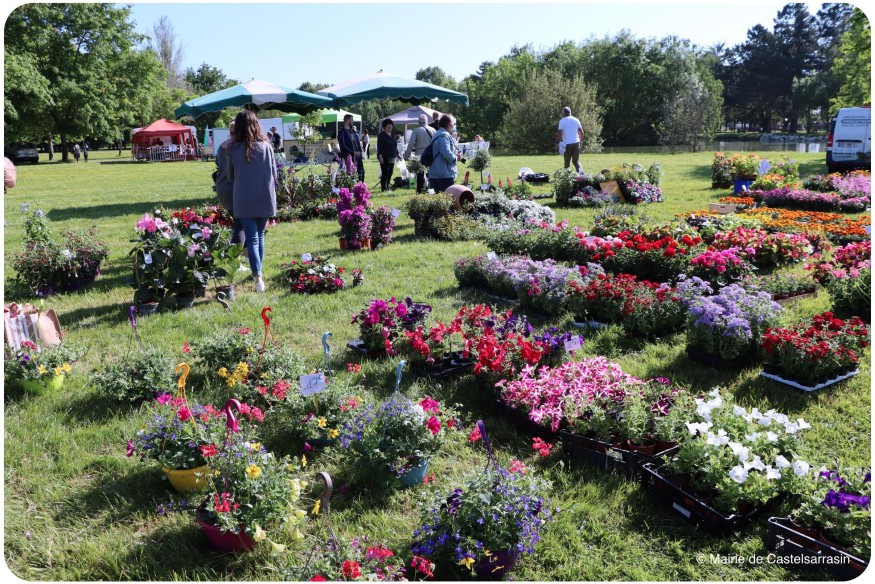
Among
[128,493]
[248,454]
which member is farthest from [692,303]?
[128,493]

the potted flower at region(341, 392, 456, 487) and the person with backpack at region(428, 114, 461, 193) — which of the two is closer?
the potted flower at region(341, 392, 456, 487)

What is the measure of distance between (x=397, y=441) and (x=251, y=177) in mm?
4258

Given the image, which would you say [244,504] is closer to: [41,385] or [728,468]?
[728,468]

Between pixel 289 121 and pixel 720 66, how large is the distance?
164 feet

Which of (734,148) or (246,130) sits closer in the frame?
(246,130)

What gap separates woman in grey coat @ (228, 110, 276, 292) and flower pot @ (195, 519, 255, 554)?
439cm

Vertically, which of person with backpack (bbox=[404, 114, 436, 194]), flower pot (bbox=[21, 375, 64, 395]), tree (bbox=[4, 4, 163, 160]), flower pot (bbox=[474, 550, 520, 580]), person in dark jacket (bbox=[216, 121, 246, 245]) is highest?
tree (bbox=[4, 4, 163, 160])

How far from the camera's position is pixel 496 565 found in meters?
2.55

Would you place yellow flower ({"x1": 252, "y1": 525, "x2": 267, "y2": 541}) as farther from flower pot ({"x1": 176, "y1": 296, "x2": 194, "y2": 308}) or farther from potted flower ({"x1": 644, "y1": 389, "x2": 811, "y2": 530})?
flower pot ({"x1": 176, "y1": 296, "x2": 194, "y2": 308})

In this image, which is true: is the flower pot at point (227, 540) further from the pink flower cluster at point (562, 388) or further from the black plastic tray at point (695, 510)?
the black plastic tray at point (695, 510)

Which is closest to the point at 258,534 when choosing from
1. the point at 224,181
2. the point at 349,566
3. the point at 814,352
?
the point at 349,566

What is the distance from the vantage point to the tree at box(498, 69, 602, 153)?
108 ft

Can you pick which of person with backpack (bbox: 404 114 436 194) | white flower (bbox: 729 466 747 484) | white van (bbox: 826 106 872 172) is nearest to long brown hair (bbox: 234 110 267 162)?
white flower (bbox: 729 466 747 484)

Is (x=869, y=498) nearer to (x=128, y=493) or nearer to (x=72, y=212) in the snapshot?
(x=128, y=493)
